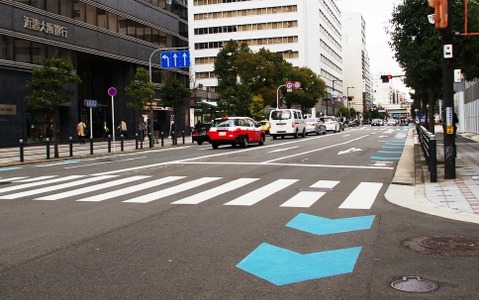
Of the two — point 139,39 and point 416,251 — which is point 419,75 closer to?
point 416,251

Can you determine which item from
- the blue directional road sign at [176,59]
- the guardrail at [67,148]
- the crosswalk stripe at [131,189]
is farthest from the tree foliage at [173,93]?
the crosswalk stripe at [131,189]

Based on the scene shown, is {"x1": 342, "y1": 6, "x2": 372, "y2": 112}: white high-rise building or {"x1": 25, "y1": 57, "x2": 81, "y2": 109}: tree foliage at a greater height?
{"x1": 342, "y1": 6, "x2": 372, "y2": 112}: white high-rise building

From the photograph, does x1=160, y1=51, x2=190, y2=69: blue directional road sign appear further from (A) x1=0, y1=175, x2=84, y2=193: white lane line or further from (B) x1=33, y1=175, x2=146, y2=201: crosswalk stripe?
(B) x1=33, y1=175, x2=146, y2=201: crosswalk stripe

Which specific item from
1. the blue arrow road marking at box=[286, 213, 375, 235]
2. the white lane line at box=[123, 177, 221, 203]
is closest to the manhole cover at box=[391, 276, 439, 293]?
the blue arrow road marking at box=[286, 213, 375, 235]

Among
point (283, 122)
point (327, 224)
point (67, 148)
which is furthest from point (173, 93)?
point (327, 224)

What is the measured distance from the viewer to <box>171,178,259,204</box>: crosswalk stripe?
10.1 metres

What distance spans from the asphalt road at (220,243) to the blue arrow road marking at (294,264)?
1 centimetres

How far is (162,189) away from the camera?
39.1 feet

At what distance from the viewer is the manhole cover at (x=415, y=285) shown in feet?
15.1

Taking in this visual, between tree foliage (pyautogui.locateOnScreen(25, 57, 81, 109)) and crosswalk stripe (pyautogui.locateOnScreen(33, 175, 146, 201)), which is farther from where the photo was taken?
tree foliage (pyautogui.locateOnScreen(25, 57, 81, 109))

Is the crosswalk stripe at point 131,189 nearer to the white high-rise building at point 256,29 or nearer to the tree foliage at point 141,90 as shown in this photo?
the tree foliage at point 141,90

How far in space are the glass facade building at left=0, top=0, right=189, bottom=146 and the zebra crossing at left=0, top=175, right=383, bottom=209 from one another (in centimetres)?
2007

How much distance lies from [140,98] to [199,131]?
5.45 metres

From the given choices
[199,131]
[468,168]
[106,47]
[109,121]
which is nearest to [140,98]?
[199,131]
